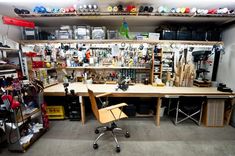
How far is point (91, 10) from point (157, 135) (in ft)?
8.59

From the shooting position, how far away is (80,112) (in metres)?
2.77

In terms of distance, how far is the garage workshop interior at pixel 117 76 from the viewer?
1997 millimetres

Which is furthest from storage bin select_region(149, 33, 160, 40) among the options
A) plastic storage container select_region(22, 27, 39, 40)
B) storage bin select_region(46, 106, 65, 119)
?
plastic storage container select_region(22, 27, 39, 40)

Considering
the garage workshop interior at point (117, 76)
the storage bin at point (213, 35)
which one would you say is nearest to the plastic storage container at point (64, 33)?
the garage workshop interior at point (117, 76)

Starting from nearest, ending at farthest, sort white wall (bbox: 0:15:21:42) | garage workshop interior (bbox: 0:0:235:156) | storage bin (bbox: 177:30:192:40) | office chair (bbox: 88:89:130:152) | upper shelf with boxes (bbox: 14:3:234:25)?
office chair (bbox: 88:89:130:152), garage workshop interior (bbox: 0:0:235:156), upper shelf with boxes (bbox: 14:3:234:25), white wall (bbox: 0:15:21:42), storage bin (bbox: 177:30:192:40)

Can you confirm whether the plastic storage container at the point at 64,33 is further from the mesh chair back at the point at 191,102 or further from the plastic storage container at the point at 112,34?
the mesh chair back at the point at 191,102

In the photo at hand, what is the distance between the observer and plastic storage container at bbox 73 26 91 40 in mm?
2879

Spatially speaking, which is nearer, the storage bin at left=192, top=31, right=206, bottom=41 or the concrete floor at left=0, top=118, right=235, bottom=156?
the concrete floor at left=0, top=118, right=235, bottom=156

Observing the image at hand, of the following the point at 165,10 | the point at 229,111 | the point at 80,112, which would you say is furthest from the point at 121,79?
the point at 229,111

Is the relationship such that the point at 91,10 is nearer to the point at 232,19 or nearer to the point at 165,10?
the point at 165,10

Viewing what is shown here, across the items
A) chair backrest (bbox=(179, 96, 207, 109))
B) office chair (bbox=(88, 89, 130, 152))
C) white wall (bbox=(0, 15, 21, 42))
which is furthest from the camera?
white wall (bbox=(0, 15, 21, 42))

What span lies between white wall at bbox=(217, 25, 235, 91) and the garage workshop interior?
2cm

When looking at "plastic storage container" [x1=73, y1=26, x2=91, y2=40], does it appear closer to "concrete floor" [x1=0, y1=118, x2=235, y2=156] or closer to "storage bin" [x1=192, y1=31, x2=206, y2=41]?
"concrete floor" [x1=0, y1=118, x2=235, y2=156]

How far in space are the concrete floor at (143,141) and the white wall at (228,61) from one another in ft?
3.62
